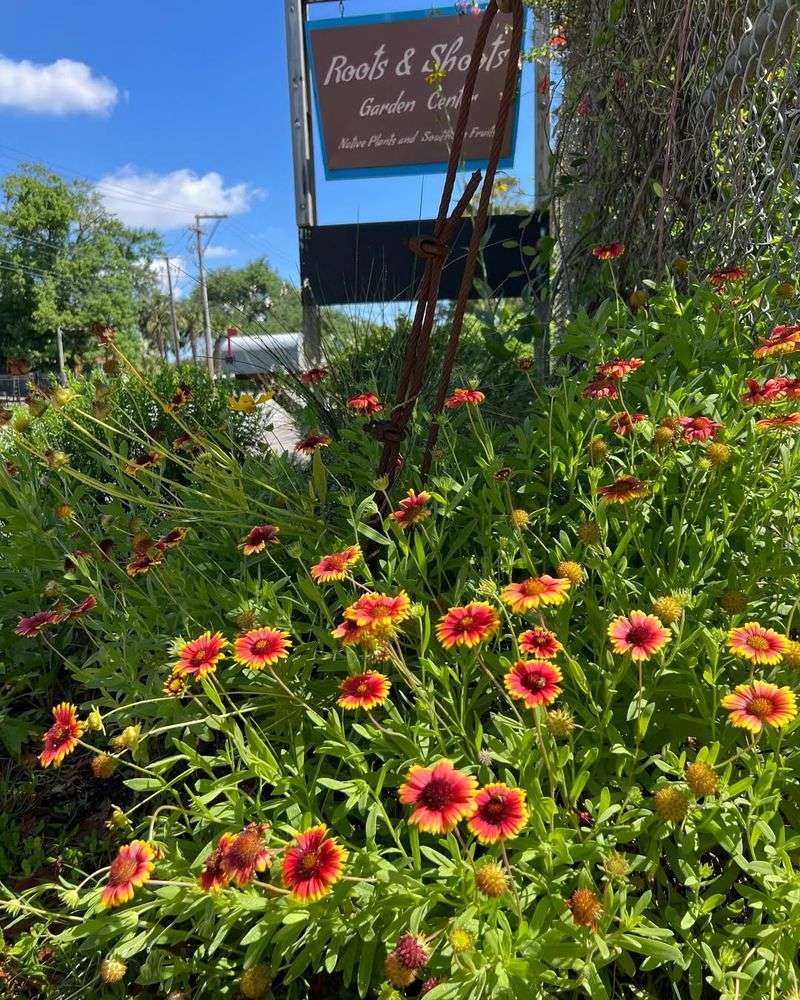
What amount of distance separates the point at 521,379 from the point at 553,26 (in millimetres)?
2334

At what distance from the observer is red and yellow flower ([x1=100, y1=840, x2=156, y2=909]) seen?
0.94 meters

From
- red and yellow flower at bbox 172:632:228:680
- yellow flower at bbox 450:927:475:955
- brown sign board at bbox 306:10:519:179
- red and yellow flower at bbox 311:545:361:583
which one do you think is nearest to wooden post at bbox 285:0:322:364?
brown sign board at bbox 306:10:519:179

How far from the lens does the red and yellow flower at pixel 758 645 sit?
99cm

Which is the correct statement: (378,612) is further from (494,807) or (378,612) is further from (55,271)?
(55,271)

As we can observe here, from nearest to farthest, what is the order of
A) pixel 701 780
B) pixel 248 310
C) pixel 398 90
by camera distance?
pixel 701 780 < pixel 248 310 < pixel 398 90

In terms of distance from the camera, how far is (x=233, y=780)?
124 centimetres

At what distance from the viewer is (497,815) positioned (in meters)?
0.89

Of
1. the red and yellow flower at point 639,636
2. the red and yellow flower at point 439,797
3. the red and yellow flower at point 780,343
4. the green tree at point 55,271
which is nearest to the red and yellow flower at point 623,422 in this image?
the red and yellow flower at point 780,343

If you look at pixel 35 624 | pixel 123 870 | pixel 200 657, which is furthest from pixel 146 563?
pixel 123 870

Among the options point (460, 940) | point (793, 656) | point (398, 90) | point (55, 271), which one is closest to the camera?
point (460, 940)

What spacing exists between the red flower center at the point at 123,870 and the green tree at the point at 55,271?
42.5 m

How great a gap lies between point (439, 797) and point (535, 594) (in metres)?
0.34

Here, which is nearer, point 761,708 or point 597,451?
point 761,708

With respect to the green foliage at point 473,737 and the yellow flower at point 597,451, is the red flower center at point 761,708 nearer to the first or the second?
the green foliage at point 473,737
